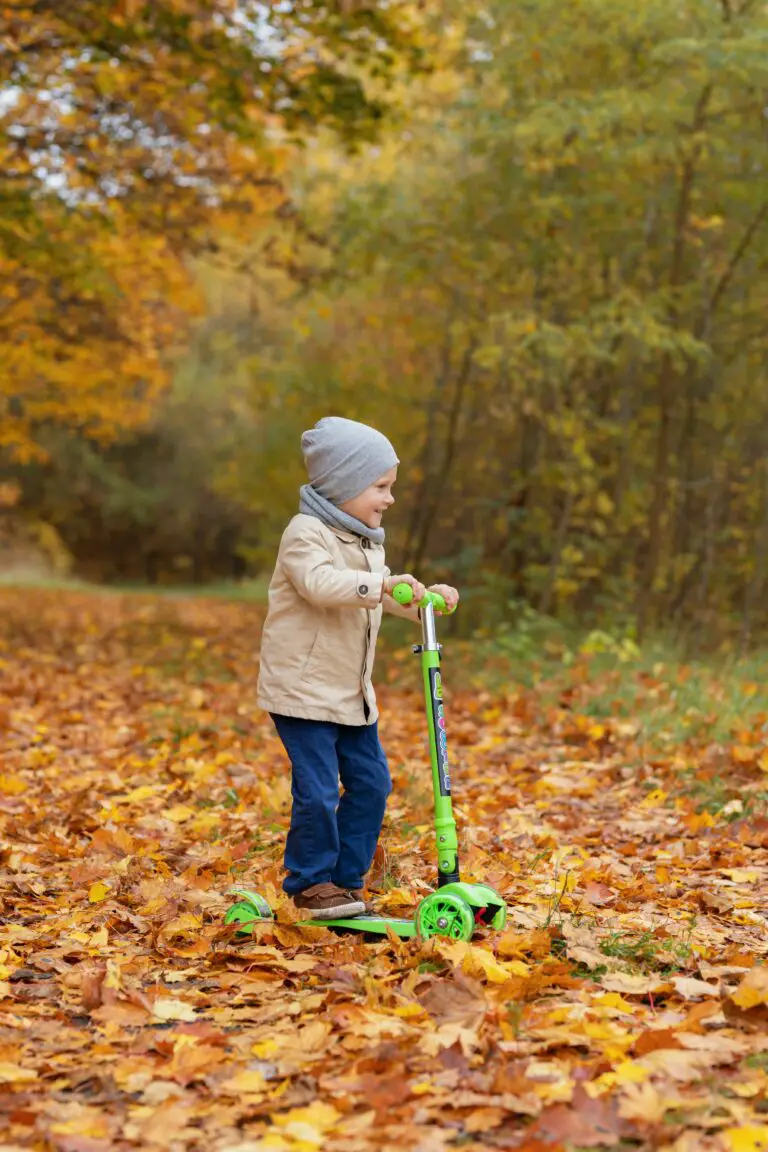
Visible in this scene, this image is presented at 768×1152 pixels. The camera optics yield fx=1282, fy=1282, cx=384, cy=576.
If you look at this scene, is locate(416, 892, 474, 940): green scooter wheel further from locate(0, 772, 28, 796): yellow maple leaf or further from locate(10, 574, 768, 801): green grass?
locate(0, 772, 28, 796): yellow maple leaf

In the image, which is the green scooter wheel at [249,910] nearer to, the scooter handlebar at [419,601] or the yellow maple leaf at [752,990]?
the scooter handlebar at [419,601]

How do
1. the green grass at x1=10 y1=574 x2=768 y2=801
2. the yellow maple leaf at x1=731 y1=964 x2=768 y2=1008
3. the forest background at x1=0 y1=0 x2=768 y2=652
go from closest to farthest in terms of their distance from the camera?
the yellow maple leaf at x1=731 y1=964 x2=768 y2=1008
the green grass at x1=10 y1=574 x2=768 y2=801
the forest background at x1=0 y1=0 x2=768 y2=652

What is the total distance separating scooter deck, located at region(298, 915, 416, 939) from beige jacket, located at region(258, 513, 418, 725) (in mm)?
638

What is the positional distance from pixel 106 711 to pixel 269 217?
344 inches

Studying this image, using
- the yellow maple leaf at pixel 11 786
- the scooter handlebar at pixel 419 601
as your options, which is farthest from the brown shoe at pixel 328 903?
the yellow maple leaf at pixel 11 786

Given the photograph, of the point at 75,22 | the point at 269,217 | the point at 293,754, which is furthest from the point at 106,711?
the point at 269,217

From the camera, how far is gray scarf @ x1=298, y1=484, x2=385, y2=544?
14.0 feet

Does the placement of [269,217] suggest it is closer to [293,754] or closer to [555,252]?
[555,252]

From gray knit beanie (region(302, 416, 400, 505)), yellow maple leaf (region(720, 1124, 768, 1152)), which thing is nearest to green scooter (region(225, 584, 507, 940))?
gray knit beanie (region(302, 416, 400, 505))

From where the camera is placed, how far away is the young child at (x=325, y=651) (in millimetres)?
4207

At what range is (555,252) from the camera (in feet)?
42.1

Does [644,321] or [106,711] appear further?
[644,321]

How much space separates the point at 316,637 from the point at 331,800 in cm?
54

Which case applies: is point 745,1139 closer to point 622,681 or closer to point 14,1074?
point 14,1074
